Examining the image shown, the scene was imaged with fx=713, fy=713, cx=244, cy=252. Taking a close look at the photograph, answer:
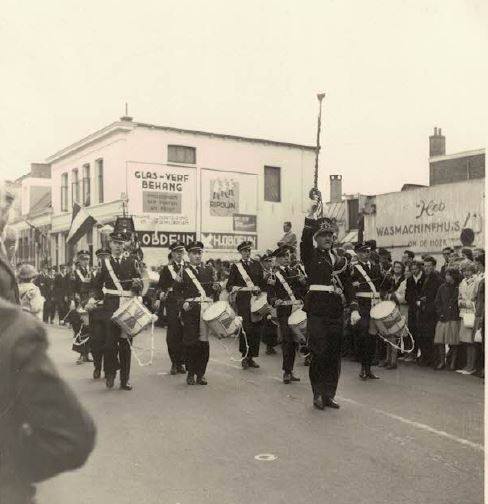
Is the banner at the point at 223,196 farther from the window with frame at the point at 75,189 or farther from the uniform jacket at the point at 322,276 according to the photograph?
the uniform jacket at the point at 322,276

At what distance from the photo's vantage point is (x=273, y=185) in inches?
324

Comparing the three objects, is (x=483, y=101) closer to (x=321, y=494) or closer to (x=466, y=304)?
(x=321, y=494)

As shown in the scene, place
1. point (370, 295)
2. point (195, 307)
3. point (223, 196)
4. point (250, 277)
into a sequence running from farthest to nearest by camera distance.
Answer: point (250, 277), point (223, 196), point (370, 295), point (195, 307)

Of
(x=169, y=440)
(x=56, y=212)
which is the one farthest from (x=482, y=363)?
(x=56, y=212)

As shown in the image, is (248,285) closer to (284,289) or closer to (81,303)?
(284,289)

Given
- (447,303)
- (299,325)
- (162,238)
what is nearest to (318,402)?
(299,325)

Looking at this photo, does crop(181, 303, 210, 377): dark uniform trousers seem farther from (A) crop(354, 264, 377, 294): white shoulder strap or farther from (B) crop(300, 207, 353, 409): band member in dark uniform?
(A) crop(354, 264, 377, 294): white shoulder strap

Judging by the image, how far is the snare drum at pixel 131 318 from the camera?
22.1 ft

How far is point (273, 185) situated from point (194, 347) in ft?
7.07

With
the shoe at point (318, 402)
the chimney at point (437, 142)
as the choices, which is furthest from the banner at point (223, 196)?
the chimney at point (437, 142)

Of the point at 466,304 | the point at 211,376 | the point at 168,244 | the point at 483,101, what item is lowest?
the point at 211,376

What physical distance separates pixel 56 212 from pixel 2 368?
6205mm

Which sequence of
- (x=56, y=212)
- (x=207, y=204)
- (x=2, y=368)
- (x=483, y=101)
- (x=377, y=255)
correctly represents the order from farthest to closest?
1. (x=377, y=255)
2. (x=207, y=204)
3. (x=56, y=212)
4. (x=483, y=101)
5. (x=2, y=368)

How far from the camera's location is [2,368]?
4.26 feet
